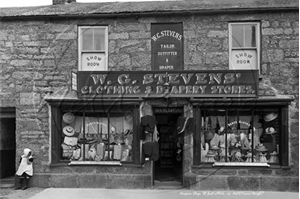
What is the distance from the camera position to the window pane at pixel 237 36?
362 inches

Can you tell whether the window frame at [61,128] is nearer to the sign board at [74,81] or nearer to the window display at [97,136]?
the window display at [97,136]

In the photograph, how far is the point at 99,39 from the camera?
31.1 ft

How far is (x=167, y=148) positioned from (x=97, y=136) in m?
2.68

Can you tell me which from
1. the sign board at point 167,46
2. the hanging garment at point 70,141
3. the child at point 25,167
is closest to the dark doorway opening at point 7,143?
the child at point 25,167

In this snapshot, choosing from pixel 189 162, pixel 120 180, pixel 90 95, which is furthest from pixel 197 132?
pixel 90 95

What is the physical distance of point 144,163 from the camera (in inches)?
356

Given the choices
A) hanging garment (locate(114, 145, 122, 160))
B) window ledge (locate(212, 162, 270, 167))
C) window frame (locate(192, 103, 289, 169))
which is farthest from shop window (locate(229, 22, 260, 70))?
hanging garment (locate(114, 145, 122, 160))

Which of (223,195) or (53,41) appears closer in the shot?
(223,195)

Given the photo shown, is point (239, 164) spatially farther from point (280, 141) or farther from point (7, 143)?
point (7, 143)

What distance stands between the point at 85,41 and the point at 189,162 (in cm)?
471

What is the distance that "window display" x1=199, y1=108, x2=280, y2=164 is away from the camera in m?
9.16

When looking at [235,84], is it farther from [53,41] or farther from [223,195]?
[53,41]

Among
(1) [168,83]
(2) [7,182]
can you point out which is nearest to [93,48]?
(1) [168,83]

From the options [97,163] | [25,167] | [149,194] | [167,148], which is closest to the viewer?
[149,194]
